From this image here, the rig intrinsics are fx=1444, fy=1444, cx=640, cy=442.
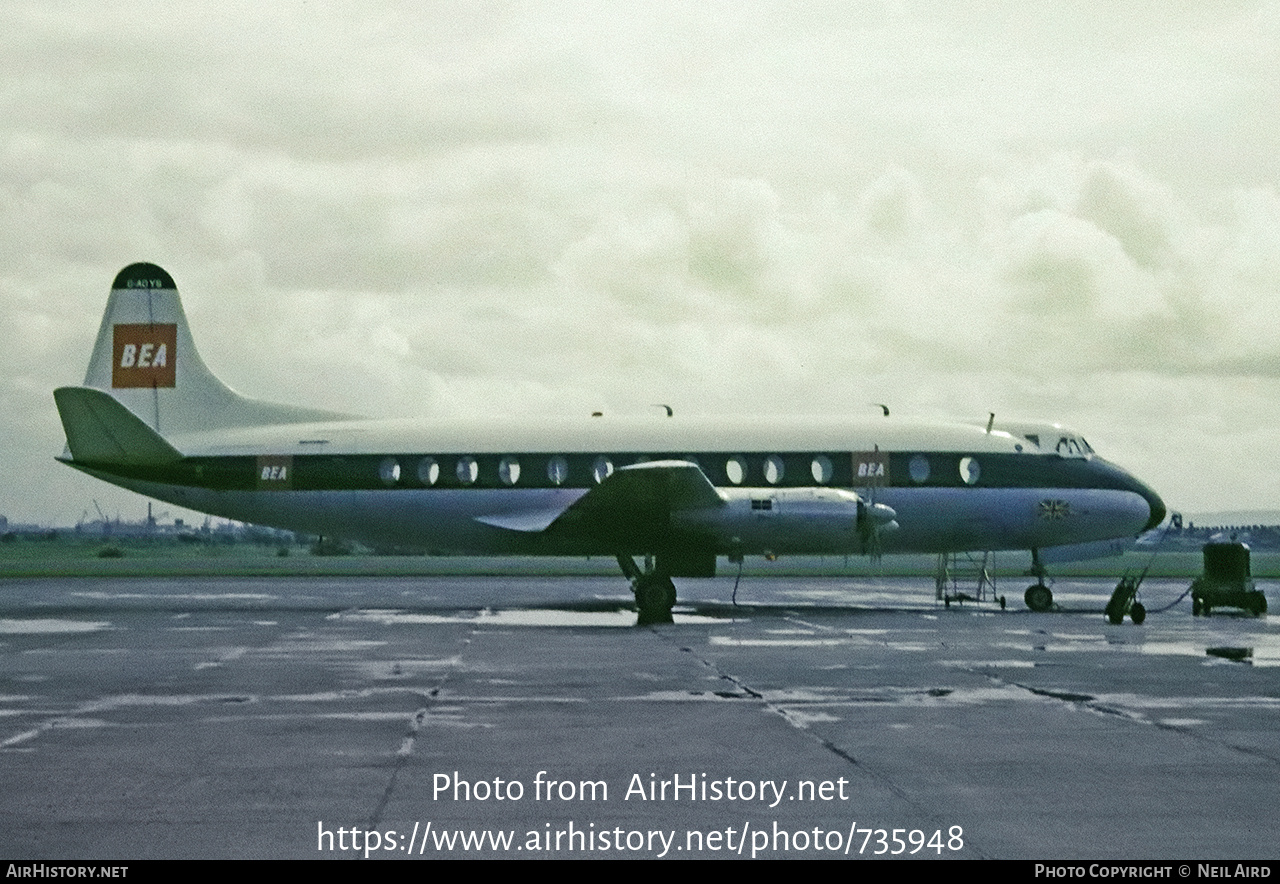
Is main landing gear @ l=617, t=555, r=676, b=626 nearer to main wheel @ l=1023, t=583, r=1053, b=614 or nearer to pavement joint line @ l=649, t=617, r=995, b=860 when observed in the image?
pavement joint line @ l=649, t=617, r=995, b=860

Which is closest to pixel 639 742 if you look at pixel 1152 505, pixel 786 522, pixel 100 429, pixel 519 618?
pixel 786 522

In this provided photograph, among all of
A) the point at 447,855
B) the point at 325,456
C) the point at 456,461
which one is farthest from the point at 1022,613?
the point at 447,855

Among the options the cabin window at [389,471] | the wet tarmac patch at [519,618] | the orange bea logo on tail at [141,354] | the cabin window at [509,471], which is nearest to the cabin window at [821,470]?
the wet tarmac patch at [519,618]

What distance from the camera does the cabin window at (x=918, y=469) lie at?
33.9 metres

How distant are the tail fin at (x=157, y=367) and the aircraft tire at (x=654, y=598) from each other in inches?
442

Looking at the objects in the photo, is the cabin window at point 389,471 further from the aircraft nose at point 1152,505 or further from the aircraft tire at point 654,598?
Answer: the aircraft nose at point 1152,505

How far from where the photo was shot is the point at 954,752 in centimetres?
1243

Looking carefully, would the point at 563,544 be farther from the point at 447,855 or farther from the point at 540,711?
the point at 447,855

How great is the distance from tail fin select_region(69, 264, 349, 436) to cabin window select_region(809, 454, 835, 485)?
12.4 metres

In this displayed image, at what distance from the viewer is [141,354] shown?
3722 cm

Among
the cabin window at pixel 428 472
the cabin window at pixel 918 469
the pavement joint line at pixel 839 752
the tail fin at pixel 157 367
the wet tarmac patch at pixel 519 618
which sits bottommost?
the wet tarmac patch at pixel 519 618

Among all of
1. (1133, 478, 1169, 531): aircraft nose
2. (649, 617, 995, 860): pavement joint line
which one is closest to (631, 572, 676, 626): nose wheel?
(649, 617, 995, 860): pavement joint line

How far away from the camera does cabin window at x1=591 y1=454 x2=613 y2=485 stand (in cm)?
3384

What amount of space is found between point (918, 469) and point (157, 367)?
1937 centimetres
